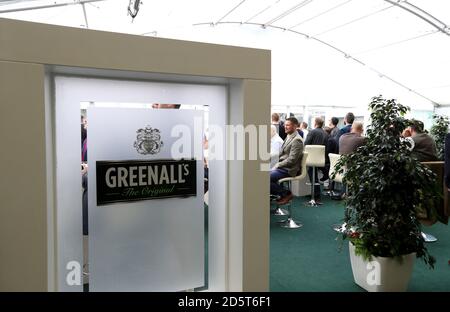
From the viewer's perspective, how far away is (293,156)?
15.0ft

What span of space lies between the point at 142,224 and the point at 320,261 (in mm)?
2201

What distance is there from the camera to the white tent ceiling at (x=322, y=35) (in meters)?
9.33

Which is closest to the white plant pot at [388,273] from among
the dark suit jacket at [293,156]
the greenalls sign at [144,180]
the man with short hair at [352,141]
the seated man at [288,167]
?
the greenalls sign at [144,180]

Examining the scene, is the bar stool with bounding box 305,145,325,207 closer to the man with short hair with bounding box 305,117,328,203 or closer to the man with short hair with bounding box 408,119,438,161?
the man with short hair with bounding box 305,117,328,203

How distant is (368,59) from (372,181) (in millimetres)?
11859

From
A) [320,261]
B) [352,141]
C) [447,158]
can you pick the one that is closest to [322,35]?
[352,141]

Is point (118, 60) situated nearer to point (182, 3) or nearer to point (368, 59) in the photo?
point (182, 3)

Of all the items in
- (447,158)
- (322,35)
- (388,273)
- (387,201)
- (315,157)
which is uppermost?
(322,35)

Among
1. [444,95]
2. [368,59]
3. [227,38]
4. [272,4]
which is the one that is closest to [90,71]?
[272,4]

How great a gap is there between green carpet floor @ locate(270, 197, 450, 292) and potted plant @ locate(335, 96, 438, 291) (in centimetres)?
27

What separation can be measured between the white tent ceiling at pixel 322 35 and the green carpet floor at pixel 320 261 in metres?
6.35

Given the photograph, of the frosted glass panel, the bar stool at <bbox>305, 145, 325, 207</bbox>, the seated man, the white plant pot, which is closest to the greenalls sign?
the frosted glass panel

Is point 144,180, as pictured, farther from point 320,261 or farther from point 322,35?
point 322,35

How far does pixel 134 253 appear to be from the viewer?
175cm
